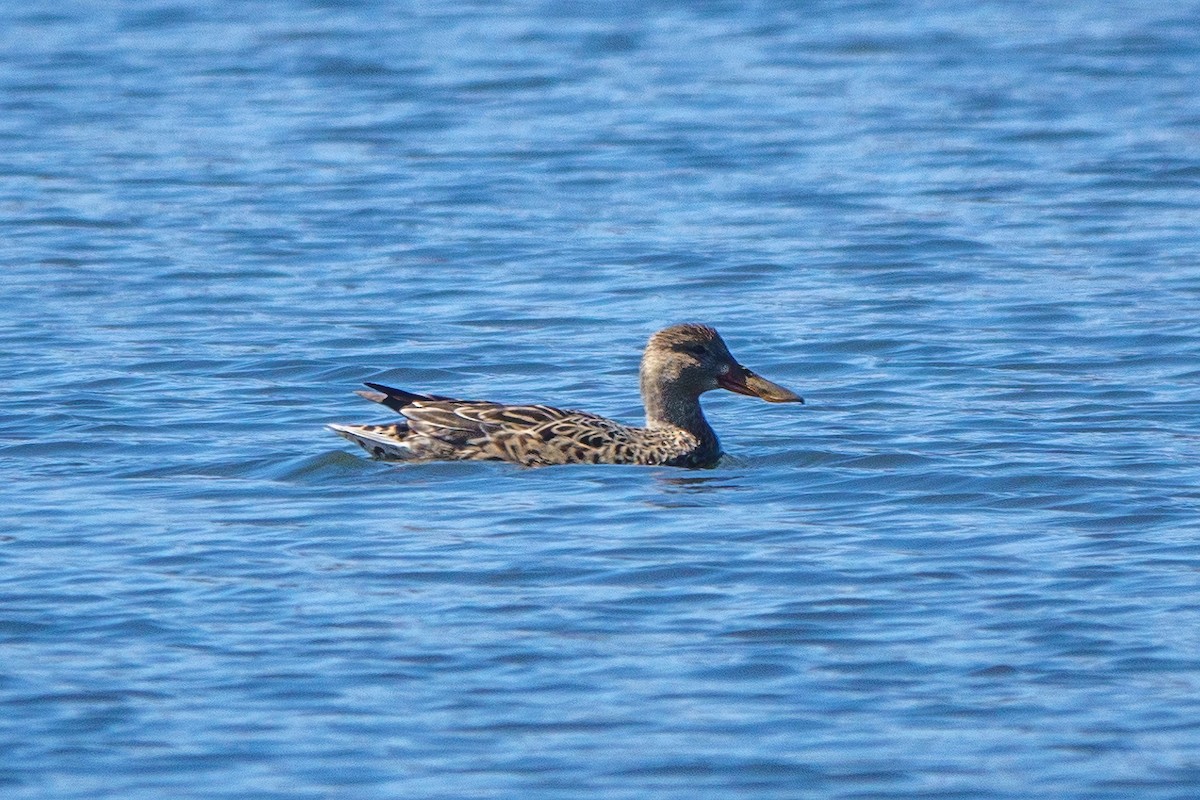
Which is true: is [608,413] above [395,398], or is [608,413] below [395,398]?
below

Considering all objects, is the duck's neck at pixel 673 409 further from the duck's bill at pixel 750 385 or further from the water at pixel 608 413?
the water at pixel 608 413

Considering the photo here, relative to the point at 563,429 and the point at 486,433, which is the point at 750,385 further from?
the point at 486,433

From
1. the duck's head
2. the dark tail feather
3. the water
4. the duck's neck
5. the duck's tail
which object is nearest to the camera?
the water

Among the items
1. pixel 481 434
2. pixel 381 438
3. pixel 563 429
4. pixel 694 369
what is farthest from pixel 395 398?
pixel 694 369

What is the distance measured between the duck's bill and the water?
25 centimetres

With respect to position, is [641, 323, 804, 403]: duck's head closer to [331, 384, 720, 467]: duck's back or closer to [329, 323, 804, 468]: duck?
[329, 323, 804, 468]: duck

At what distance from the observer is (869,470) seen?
10.9 meters

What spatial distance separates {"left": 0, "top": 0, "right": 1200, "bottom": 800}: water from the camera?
7.49 metres

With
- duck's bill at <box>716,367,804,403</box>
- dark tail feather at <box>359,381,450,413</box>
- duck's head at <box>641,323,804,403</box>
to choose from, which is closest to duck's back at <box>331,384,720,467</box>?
dark tail feather at <box>359,381,450,413</box>

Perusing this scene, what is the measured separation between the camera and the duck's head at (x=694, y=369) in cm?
1160

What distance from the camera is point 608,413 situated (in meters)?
12.6

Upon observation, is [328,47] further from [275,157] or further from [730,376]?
[730,376]

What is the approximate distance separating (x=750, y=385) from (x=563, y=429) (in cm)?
115

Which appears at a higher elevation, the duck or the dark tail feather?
the dark tail feather
